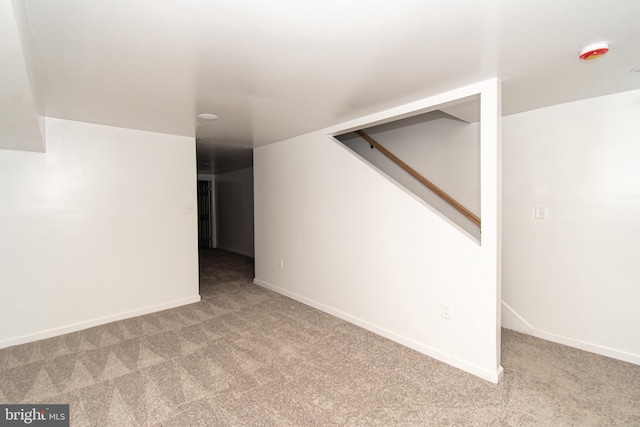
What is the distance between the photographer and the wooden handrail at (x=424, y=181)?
2.95 metres

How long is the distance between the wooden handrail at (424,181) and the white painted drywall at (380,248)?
697 millimetres

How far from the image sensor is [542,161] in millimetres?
2699

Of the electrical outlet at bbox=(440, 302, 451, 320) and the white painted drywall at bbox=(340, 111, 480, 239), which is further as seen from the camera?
the white painted drywall at bbox=(340, 111, 480, 239)

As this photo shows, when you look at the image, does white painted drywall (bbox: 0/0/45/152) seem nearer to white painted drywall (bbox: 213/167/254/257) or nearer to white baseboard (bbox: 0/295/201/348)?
white baseboard (bbox: 0/295/201/348)

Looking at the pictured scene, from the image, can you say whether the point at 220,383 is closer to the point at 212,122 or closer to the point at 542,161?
the point at 212,122

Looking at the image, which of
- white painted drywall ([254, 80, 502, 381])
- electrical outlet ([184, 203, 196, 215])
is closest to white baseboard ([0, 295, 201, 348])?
electrical outlet ([184, 203, 196, 215])

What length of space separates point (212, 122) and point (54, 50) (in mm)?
1528

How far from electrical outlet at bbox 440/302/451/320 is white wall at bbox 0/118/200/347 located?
9.89 ft

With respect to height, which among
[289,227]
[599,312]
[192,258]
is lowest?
[599,312]

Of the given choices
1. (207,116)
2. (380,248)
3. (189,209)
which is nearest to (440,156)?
(380,248)

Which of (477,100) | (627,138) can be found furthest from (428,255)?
(627,138)

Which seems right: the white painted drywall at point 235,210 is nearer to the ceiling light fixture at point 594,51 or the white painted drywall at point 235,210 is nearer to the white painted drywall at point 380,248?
the white painted drywall at point 380,248

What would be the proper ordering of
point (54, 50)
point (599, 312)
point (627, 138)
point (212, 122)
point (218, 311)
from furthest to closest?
point (218, 311), point (212, 122), point (599, 312), point (627, 138), point (54, 50)

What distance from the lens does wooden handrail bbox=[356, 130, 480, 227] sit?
9.68 ft
